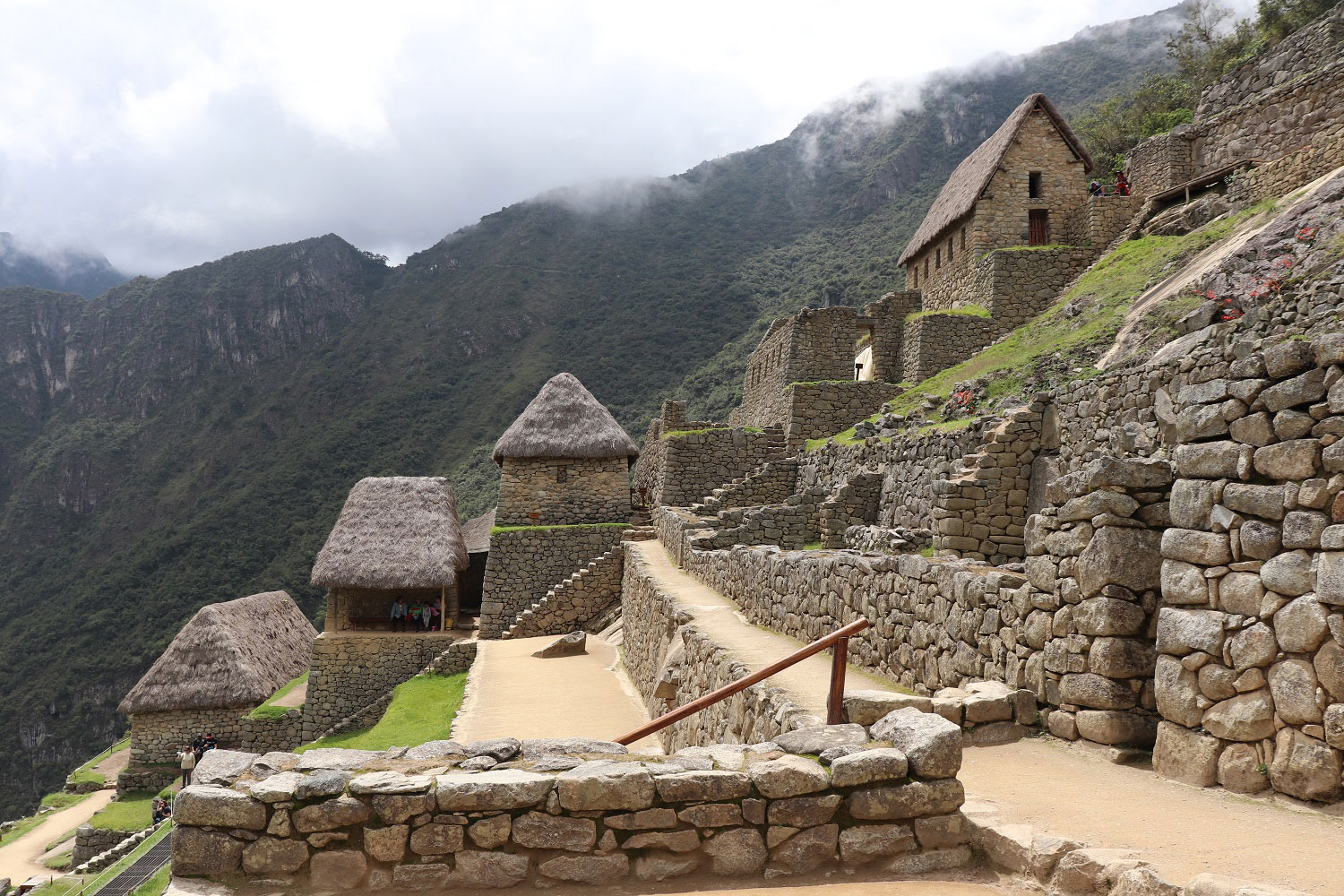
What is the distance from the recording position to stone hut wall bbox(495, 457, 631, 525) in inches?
864

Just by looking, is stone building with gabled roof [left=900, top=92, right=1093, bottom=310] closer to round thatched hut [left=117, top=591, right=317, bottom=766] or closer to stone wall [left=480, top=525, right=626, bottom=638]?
stone wall [left=480, top=525, right=626, bottom=638]

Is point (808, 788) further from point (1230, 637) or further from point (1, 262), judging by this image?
point (1, 262)

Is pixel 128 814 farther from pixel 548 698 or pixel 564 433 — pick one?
pixel 564 433

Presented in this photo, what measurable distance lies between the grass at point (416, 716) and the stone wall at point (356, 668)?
5.91 ft

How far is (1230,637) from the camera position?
139 inches

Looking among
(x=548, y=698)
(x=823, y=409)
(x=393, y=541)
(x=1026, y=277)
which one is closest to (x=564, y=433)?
(x=393, y=541)

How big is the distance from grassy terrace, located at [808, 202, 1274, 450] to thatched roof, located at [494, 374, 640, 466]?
251 inches

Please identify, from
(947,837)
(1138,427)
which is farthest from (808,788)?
(1138,427)

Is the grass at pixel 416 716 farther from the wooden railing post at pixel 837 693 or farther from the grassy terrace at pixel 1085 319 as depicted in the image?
the grassy terrace at pixel 1085 319

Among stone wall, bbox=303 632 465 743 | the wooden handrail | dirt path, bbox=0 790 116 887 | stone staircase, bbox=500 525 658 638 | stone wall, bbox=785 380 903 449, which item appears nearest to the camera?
the wooden handrail

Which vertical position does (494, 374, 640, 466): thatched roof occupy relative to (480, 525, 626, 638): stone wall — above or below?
above

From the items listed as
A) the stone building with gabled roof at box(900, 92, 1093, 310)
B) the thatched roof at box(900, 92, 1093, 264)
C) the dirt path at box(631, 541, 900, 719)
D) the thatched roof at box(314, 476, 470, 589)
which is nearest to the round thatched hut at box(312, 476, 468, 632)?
the thatched roof at box(314, 476, 470, 589)

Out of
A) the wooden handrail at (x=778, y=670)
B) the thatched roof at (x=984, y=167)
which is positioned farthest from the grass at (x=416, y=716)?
the thatched roof at (x=984, y=167)

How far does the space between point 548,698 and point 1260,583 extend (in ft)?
33.4
